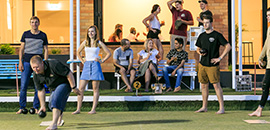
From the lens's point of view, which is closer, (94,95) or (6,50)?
(94,95)

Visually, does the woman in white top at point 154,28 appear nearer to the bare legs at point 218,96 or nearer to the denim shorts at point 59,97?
the bare legs at point 218,96

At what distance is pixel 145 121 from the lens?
6812mm

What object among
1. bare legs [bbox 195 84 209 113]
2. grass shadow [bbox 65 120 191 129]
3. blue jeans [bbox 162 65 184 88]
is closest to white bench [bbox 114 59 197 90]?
blue jeans [bbox 162 65 184 88]

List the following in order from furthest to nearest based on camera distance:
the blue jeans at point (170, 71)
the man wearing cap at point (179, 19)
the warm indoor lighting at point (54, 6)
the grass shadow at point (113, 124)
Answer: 1. the warm indoor lighting at point (54, 6)
2. the man wearing cap at point (179, 19)
3. the blue jeans at point (170, 71)
4. the grass shadow at point (113, 124)

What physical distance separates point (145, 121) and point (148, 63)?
293 centimetres

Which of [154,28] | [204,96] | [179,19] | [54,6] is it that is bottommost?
[204,96]

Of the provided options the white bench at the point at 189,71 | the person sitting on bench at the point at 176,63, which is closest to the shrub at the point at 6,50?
the white bench at the point at 189,71

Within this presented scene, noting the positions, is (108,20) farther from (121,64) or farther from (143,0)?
(121,64)

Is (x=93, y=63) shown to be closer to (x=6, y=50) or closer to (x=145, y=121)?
(x=145, y=121)

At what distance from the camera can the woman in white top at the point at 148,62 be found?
378 inches

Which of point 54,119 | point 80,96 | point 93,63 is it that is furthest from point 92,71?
point 54,119

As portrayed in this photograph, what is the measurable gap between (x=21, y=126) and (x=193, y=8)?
7.76 metres

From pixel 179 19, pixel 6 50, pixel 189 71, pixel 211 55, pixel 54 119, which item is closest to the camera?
pixel 54 119

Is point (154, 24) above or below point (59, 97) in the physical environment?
above
